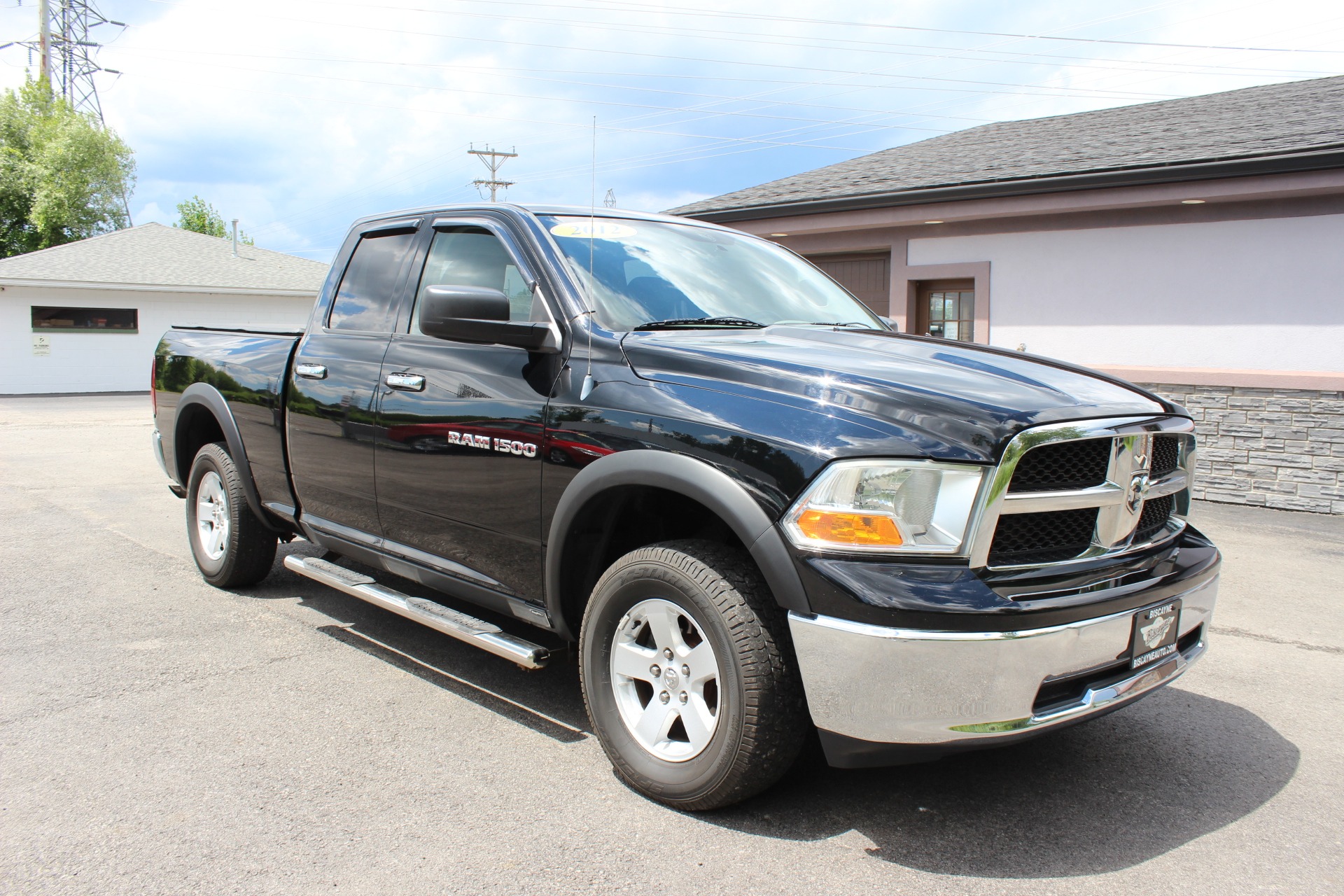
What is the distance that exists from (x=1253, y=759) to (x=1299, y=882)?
37.7 inches

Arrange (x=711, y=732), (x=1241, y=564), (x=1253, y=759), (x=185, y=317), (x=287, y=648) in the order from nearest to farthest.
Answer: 1. (x=711, y=732)
2. (x=1253, y=759)
3. (x=287, y=648)
4. (x=1241, y=564)
5. (x=185, y=317)

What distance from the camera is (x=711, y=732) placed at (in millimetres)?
Answer: 3105

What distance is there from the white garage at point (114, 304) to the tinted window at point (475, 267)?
23.7 m

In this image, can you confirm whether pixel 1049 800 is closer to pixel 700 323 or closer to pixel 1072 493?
pixel 1072 493

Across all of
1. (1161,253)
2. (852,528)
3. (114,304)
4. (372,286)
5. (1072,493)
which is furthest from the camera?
(114,304)

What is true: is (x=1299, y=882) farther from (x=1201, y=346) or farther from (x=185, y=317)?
(x=185, y=317)

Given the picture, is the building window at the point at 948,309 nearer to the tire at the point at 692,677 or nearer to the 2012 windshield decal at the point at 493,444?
the 2012 windshield decal at the point at 493,444

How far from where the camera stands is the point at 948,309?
42.0ft

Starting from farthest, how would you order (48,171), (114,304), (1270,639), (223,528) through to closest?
(48,171) → (114,304) → (223,528) → (1270,639)

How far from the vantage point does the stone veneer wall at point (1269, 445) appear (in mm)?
9172

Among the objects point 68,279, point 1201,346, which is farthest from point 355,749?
point 68,279

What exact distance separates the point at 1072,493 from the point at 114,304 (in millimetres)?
31792

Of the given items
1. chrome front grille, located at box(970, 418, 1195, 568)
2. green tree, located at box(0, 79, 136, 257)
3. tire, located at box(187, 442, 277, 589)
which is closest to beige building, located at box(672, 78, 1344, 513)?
chrome front grille, located at box(970, 418, 1195, 568)

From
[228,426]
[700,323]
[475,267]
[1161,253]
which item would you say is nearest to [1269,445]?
[1161,253]
